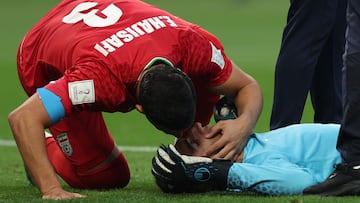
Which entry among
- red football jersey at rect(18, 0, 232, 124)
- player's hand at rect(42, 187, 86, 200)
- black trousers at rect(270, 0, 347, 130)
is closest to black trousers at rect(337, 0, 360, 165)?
red football jersey at rect(18, 0, 232, 124)

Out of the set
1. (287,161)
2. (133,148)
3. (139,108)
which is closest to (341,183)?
(287,161)

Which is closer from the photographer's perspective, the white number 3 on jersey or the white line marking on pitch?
the white number 3 on jersey

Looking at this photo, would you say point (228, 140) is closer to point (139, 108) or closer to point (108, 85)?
point (139, 108)

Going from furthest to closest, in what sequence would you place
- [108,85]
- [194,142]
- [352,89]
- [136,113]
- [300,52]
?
[136,113]
[300,52]
[194,142]
[108,85]
[352,89]

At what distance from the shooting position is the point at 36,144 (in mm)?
4301

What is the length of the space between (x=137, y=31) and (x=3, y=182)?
116 centimetres

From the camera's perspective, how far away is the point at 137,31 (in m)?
4.71

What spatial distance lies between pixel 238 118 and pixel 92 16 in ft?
2.82

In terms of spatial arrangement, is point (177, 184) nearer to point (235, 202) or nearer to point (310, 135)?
point (235, 202)

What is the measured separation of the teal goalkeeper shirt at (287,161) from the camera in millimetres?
4434

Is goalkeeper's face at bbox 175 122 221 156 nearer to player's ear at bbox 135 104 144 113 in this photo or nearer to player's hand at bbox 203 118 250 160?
player's hand at bbox 203 118 250 160

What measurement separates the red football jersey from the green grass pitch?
1.46 ft

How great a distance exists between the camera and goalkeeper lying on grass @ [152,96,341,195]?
4.43 meters

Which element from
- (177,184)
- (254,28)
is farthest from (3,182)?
(254,28)
